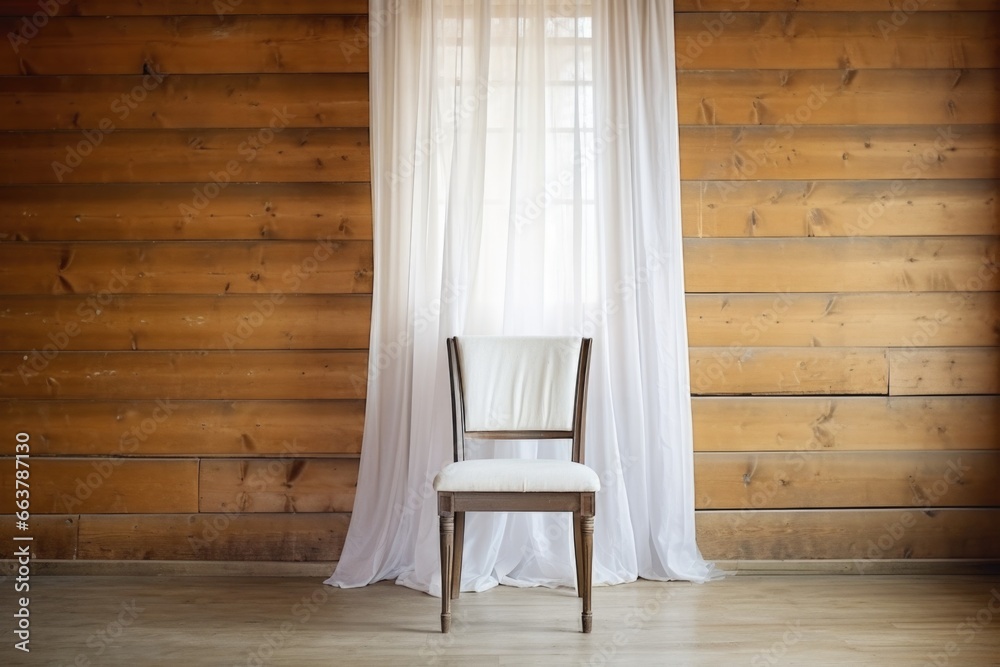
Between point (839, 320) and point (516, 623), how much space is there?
1661 mm

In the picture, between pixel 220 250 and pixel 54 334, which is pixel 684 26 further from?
pixel 54 334

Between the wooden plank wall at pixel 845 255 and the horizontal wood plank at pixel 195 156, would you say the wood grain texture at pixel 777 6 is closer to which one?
A: the wooden plank wall at pixel 845 255

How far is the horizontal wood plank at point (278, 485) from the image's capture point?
9.95ft

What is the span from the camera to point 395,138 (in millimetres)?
2963

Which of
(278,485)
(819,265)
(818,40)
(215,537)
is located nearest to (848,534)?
(819,265)

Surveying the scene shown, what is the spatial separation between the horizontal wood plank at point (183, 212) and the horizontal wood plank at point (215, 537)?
3.49 ft

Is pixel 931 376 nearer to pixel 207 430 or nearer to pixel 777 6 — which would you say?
pixel 777 6

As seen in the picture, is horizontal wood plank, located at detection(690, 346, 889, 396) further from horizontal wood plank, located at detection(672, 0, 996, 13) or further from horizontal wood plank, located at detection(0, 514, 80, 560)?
horizontal wood plank, located at detection(0, 514, 80, 560)

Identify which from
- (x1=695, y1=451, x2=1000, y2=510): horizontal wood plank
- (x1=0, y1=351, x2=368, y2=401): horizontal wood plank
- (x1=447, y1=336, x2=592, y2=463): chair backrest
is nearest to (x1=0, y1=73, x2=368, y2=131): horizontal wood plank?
(x1=0, y1=351, x2=368, y2=401): horizontal wood plank

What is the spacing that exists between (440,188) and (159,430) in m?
1.40

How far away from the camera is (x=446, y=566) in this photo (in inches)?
91.4

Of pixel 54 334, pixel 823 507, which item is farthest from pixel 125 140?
pixel 823 507

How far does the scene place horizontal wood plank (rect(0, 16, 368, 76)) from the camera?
305cm

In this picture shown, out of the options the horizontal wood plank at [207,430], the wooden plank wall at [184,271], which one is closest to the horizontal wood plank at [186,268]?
the wooden plank wall at [184,271]
